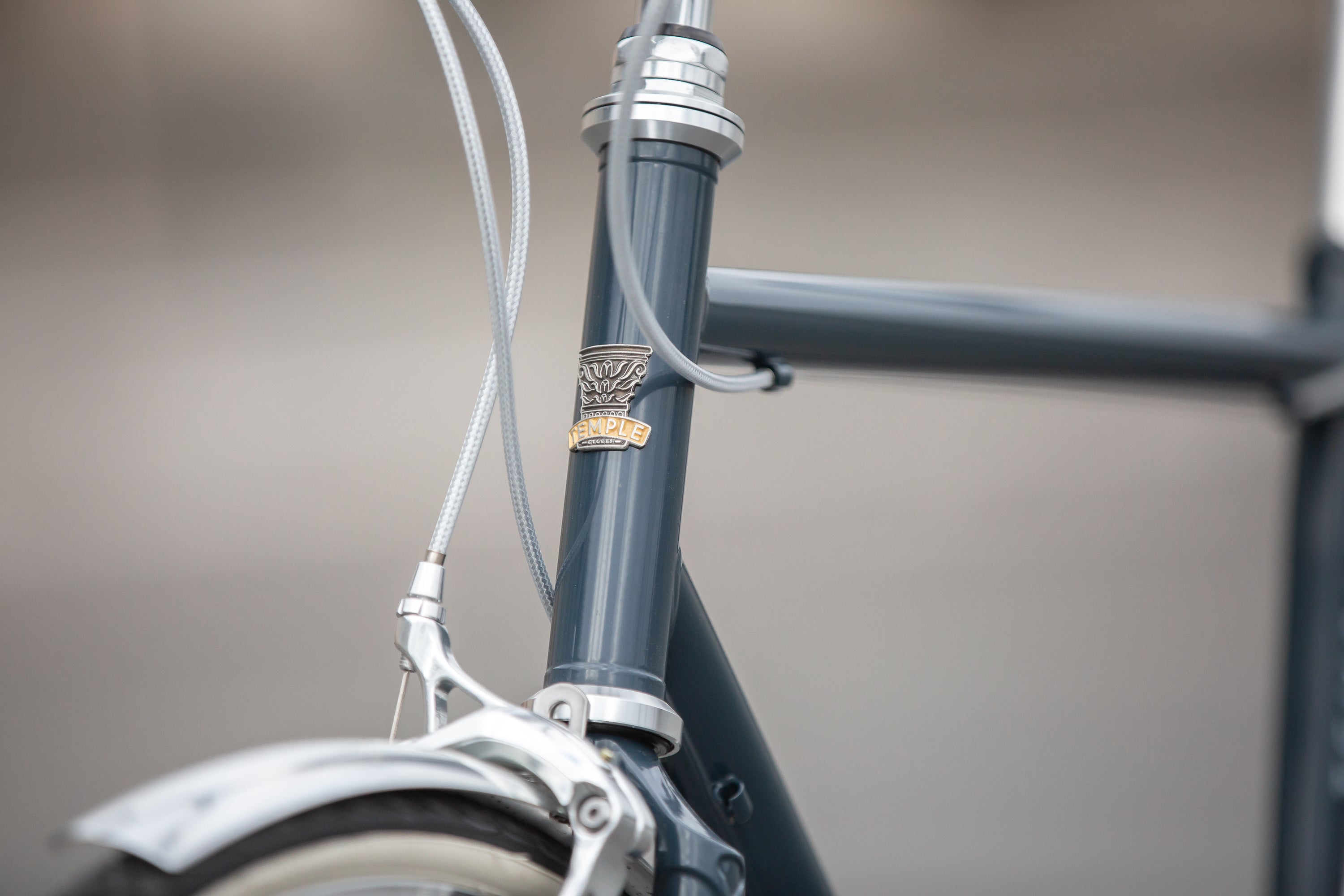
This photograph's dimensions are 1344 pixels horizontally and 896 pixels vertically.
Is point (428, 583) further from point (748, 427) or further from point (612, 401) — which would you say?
point (748, 427)

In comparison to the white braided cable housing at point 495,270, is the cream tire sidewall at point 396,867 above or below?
below

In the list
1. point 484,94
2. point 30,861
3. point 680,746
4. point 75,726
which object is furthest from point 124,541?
point 680,746

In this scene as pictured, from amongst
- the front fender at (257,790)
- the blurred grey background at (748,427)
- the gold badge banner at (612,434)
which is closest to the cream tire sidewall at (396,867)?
the front fender at (257,790)

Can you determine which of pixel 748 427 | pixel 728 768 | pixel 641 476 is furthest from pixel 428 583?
pixel 748 427

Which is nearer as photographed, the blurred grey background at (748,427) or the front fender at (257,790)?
the front fender at (257,790)

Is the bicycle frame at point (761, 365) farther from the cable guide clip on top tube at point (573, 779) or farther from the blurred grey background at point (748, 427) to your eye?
the blurred grey background at point (748, 427)

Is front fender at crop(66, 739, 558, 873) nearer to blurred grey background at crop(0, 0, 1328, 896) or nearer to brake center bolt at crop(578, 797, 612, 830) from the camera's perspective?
brake center bolt at crop(578, 797, 612, 830)

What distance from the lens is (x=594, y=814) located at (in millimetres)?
257

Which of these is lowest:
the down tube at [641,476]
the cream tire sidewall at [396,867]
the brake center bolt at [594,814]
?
the cream tire sidewall at [396,867]

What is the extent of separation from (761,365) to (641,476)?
12cm

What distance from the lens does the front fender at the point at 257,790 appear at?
208 millimetres

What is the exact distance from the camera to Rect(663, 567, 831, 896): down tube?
0.42m

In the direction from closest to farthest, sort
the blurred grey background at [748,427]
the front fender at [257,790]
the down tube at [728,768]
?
the front fender at [257,790], the down tube at [728,768], the blurred grey background at [748,427]

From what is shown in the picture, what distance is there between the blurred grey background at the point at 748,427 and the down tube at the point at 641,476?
1.20 metres
